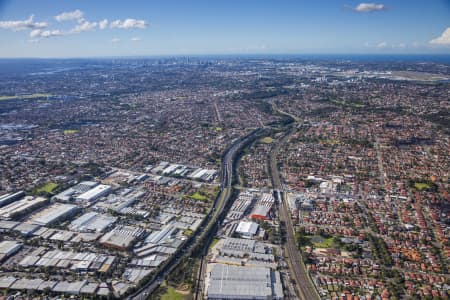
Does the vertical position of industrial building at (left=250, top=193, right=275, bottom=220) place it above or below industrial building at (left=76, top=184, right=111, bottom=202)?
below

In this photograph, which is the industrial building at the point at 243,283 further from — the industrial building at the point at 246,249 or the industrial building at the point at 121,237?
the industrial building at the point at 121,237

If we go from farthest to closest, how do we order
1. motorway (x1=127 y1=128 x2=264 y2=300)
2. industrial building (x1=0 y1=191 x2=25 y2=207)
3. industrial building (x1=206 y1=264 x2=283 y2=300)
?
industrial building (x1=0 y1=191 x2=25 y2=207), motorway (x1=127 y1=128 x2=264 y2=300), industrial building (x1=206 y1=264 x2=283 y2=300)

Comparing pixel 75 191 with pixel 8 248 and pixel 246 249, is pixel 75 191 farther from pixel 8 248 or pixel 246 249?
pixel 246 249

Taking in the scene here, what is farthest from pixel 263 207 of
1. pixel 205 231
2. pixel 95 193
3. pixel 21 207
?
pixel 21 207

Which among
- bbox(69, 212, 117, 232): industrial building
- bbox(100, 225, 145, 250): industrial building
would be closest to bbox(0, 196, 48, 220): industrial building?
bbox(69, 212, 117, 232): industrial building

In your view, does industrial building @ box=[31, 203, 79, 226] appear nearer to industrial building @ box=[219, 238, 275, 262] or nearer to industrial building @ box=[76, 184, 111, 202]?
industrial building @ box=[76, 184, 111, 202]

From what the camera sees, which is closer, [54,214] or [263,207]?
[54,214]

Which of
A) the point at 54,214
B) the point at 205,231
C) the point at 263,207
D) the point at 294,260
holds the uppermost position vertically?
the point at 54,214
